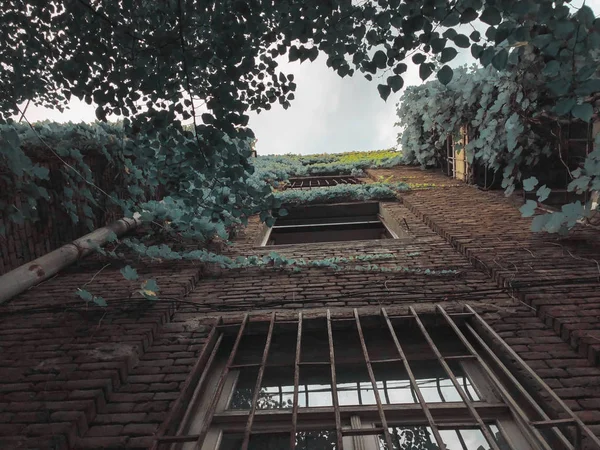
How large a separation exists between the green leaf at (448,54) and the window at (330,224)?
15.9 ft

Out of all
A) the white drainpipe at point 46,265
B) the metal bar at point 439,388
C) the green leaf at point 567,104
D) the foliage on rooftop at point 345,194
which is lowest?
the metal bar at point 439,388

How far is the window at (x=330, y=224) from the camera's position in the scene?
7.08 m

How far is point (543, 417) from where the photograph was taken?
2082 millimetres

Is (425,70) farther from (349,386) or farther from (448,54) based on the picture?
(349,386)

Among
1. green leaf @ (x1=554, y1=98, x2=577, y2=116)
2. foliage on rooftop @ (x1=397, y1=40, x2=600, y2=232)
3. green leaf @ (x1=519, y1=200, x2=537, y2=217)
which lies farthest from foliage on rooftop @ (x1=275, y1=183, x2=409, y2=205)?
green leaf @ (x1=554, y1=98, x2=577, y2=116)

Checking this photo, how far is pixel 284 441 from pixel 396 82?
2.05 m

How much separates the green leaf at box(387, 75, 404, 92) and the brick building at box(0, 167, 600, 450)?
1.64 metres

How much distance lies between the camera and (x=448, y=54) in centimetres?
179

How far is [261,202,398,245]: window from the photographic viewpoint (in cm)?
708

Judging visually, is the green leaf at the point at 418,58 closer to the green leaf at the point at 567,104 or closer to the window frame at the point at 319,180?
the green leaf at the point at 567,104

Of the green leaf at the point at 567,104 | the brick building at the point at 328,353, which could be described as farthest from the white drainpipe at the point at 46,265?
the green leaf at the point at 567,104

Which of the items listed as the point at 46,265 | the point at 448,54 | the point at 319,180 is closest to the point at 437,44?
the point at 448,54

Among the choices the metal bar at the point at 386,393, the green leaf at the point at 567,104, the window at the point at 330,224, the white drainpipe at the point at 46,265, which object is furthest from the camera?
the window at the point at 330,224

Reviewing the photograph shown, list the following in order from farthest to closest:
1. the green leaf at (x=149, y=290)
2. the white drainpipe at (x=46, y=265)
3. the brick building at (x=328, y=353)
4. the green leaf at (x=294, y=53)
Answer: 1. the white drainpipe at (x=46, y=265)
2. the green leaf at (x=149, y=290)
3. the green leaf at (x=294, y=53)
4. the brick building at (x=328, y=353)
